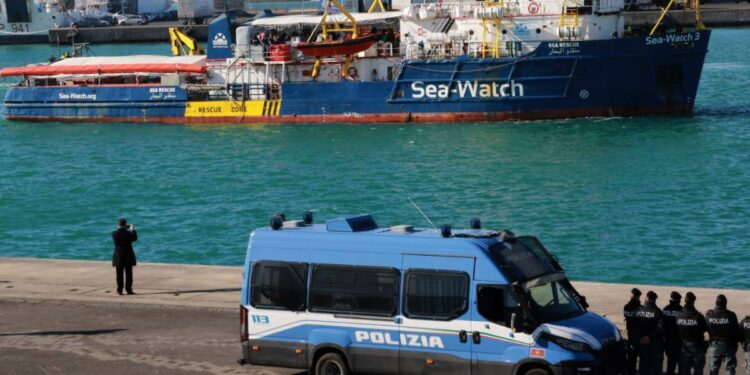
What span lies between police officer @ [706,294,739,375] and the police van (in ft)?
3.37

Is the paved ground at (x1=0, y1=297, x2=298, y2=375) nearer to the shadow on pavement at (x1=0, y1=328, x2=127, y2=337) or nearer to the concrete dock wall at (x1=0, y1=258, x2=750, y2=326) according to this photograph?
the shadow on pavement at (x1=0, y1=328, x2=127, y2=337)

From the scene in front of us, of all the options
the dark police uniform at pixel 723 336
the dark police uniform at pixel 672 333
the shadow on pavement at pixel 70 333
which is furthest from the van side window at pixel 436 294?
the shadow on pavement at pixel 70 333

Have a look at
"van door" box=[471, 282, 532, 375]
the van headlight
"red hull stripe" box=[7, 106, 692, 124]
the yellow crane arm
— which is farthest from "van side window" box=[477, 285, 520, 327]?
the yellow crane arm

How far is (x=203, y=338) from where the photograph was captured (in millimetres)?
16750

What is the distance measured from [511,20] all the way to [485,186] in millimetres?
12461

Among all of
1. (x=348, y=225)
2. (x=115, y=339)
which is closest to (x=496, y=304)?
(x=348, y=225)

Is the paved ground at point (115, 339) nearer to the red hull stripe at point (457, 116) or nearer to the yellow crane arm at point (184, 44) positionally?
the red hull stripe at point (457, 116)

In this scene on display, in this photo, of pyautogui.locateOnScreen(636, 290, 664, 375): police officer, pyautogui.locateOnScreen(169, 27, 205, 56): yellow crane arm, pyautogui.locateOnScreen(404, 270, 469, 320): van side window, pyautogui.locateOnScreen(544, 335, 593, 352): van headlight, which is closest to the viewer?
pyautogui.locateOnScreen(544, 335, 593, 352): van headlight

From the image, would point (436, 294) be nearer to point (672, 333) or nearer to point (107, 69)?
point (672, 333)

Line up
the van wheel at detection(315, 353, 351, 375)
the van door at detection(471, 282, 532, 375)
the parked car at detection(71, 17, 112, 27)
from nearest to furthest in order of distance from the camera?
the van door at detection(471, 282, 532, 375) → the van wheel at detection(315, 353, 351, 375) → the parked car at detection(71, 17, 112, 27)

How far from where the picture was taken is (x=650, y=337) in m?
14.1

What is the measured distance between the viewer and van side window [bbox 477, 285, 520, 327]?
13.6 m

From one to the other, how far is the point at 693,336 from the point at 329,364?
4.07 meters

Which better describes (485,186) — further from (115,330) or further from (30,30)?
(30,30)
